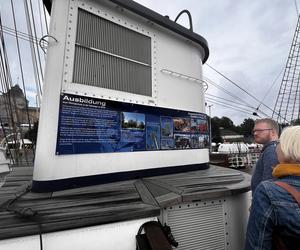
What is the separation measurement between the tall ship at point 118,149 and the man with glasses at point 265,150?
1.38 ft

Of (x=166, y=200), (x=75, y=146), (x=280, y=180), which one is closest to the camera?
(x=280, y=180)

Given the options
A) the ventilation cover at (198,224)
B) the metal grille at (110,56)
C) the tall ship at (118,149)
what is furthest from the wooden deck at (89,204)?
the metal grille at (110,56)

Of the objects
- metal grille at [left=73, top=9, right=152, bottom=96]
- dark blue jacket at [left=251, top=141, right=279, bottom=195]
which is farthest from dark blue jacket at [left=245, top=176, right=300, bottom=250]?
metal grille at [left=73, top=9, right=152, bottom=96]

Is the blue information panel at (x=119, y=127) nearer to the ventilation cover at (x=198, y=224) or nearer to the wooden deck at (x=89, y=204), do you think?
the wooden deck at (x=89, y=204)

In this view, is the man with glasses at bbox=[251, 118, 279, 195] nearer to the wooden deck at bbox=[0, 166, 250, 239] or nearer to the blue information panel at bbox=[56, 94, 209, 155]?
the wooden deck at bbox=[0, 166, 250, 239]

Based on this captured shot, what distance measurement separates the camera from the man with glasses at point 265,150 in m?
2.44

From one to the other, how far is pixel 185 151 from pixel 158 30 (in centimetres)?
230

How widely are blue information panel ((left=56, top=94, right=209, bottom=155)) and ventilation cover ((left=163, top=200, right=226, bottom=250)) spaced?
1.37m

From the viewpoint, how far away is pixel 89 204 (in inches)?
90.8

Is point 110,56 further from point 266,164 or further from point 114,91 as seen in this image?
point 266,164

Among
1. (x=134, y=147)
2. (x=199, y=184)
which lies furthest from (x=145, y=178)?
(x=199, y=184)

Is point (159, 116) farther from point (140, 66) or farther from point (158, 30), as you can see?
point (158, 30)

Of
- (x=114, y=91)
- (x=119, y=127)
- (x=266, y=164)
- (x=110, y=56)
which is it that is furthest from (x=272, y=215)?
(x=110, y=56)

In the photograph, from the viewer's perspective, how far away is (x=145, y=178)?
392cm
